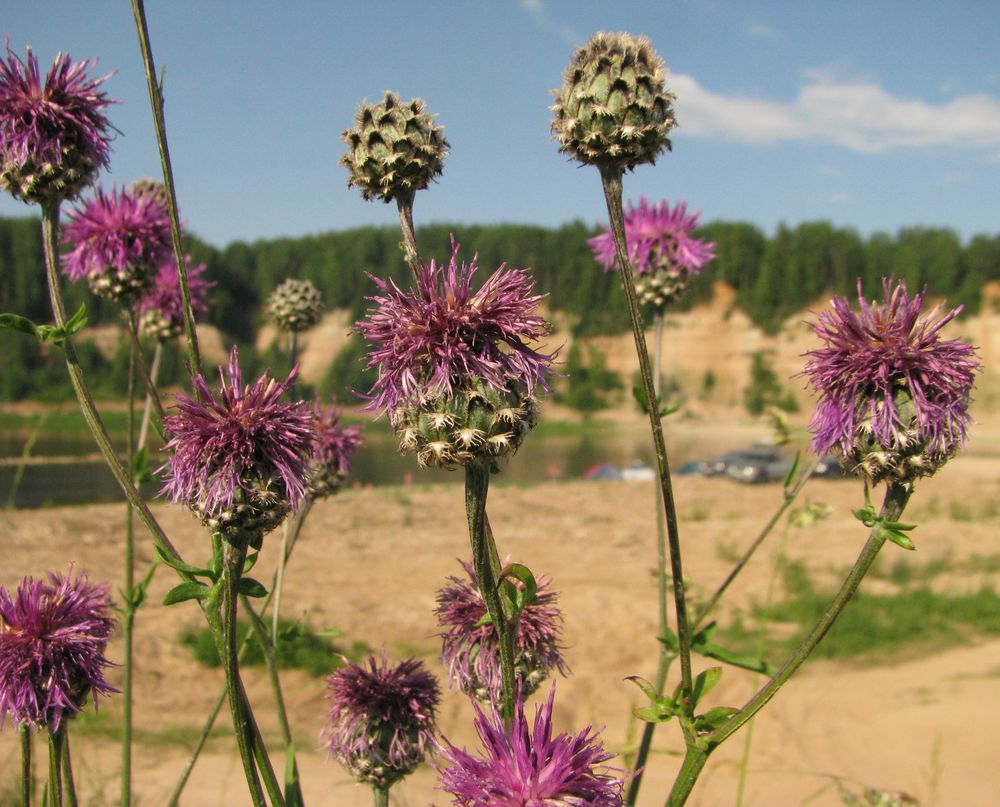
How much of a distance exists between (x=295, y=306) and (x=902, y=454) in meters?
4.14

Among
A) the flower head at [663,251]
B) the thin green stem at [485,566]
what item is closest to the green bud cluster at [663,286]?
the flower head at [663,251]

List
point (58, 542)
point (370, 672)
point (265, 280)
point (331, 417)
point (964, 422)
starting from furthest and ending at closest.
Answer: point (265, 280) < point (58, 542) < point (331, 417) < point (370, 672) < point (964, 422)

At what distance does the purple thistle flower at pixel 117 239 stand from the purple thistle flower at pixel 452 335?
3.16 m

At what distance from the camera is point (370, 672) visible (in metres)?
3.72

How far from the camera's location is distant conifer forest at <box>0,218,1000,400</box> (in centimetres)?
9425

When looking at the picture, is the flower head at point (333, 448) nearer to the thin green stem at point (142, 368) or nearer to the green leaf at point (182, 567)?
the thin green stem at point (142, 368)

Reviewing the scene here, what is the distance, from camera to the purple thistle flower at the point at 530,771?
200 centimetres

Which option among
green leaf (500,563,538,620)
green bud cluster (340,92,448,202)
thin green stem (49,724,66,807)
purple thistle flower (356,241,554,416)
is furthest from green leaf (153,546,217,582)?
green bud cluster (340,92,448,202)

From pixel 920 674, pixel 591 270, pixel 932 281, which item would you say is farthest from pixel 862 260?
pixel 920 674

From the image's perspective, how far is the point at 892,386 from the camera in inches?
111

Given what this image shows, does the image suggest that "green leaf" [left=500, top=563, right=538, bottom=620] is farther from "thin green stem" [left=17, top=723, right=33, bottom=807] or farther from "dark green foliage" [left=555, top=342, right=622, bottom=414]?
"dark green foliage" [left=555, top=342, right=622, bottom=414]

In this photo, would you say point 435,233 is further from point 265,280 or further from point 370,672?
point 370,672

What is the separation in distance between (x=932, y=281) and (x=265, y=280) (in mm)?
86685

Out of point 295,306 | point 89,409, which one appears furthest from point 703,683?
point 295,306
